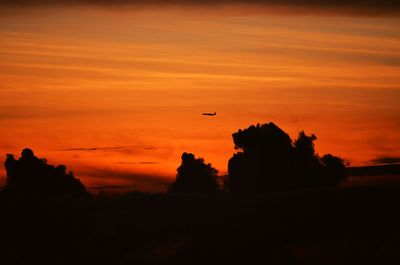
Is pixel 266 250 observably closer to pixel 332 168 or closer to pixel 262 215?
pixel 262 215

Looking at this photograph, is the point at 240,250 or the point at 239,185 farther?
the point at 239,185

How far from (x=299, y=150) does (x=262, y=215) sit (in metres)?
26.6

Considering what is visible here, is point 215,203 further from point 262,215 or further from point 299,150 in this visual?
point 299,150

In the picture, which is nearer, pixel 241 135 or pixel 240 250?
pixel 240 250

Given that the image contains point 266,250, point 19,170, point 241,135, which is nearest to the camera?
point 266,250

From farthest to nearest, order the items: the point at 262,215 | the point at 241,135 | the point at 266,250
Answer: the point at 241,135 < the point at 262,215 < the point at 266,250

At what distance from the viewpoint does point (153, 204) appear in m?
113

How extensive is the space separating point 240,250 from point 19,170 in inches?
1251

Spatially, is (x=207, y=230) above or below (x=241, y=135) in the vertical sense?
below

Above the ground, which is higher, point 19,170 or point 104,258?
point 19,170

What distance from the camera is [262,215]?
10744cm

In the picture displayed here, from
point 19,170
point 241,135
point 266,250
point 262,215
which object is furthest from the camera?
point 241,135

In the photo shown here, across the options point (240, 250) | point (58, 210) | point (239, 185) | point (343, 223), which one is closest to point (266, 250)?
point (240, 250)

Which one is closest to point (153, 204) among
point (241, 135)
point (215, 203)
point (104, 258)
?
point (215, 203)
